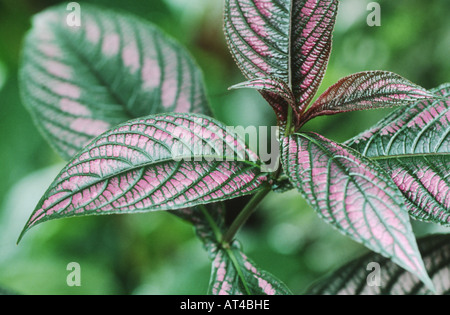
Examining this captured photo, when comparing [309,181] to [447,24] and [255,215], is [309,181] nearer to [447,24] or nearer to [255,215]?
[255,215]

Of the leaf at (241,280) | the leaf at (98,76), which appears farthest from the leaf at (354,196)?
the leaf at (98,76)

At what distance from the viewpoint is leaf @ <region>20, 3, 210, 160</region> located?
77 centimetres

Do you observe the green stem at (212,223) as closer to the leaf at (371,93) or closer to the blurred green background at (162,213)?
the leaf at (371,93)

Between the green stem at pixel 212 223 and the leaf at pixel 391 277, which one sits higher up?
the green stem at pixel 212 223

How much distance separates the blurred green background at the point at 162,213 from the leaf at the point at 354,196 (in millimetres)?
673

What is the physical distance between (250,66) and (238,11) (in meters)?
0.07

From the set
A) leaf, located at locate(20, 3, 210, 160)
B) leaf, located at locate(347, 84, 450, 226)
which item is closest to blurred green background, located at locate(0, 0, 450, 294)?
leaf, located at locate(20, 3, 210, 160)

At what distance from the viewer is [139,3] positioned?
4.39 ft

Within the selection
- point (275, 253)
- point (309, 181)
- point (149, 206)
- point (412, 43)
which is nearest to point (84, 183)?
point (149, 206)

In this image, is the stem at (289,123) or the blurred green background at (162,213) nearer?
the stem at (289,123)

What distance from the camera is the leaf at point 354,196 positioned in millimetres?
384

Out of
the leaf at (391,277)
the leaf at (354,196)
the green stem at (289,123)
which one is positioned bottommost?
the leaf at (391,277)

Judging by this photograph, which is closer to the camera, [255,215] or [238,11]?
[238,11]

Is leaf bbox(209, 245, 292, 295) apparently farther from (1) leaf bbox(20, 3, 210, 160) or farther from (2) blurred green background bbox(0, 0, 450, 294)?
(2) blurred green background bbox(0, 0, 450, 294)
